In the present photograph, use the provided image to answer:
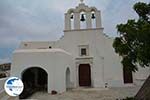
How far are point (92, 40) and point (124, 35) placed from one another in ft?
36.0

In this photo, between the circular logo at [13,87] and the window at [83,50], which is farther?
the window at [83,50]

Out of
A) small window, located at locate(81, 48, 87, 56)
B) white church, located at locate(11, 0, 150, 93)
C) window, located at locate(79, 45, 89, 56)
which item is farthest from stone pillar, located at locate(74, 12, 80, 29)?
small window, located at locate(81, 48, 87, 56)

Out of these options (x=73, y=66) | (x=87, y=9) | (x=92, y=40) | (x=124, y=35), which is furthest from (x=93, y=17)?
(x=124, y=35)

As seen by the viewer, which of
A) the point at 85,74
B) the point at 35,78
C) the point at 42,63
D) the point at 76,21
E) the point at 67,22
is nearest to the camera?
the point at 42,63

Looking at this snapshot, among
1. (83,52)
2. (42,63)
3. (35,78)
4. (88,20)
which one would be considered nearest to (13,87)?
(42,63)

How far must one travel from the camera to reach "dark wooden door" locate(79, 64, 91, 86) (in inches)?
789

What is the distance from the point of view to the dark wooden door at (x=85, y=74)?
20.0 m

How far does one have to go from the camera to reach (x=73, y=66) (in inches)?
779

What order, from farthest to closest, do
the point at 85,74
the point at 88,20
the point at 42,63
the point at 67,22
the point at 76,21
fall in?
the point at 67,22
the point at 76,21
the point at 88,20
the point at 85,74
the point at 42,63

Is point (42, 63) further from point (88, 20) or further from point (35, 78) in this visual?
point (88, 20)

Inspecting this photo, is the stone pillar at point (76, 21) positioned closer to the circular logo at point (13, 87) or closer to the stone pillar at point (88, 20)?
the stone pillar at point (88, 20)

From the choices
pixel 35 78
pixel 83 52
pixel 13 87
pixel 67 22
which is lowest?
pixel 13 87

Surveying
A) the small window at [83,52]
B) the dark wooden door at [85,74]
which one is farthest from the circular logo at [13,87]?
the small window at [83,52]

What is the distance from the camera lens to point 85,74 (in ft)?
65.8
